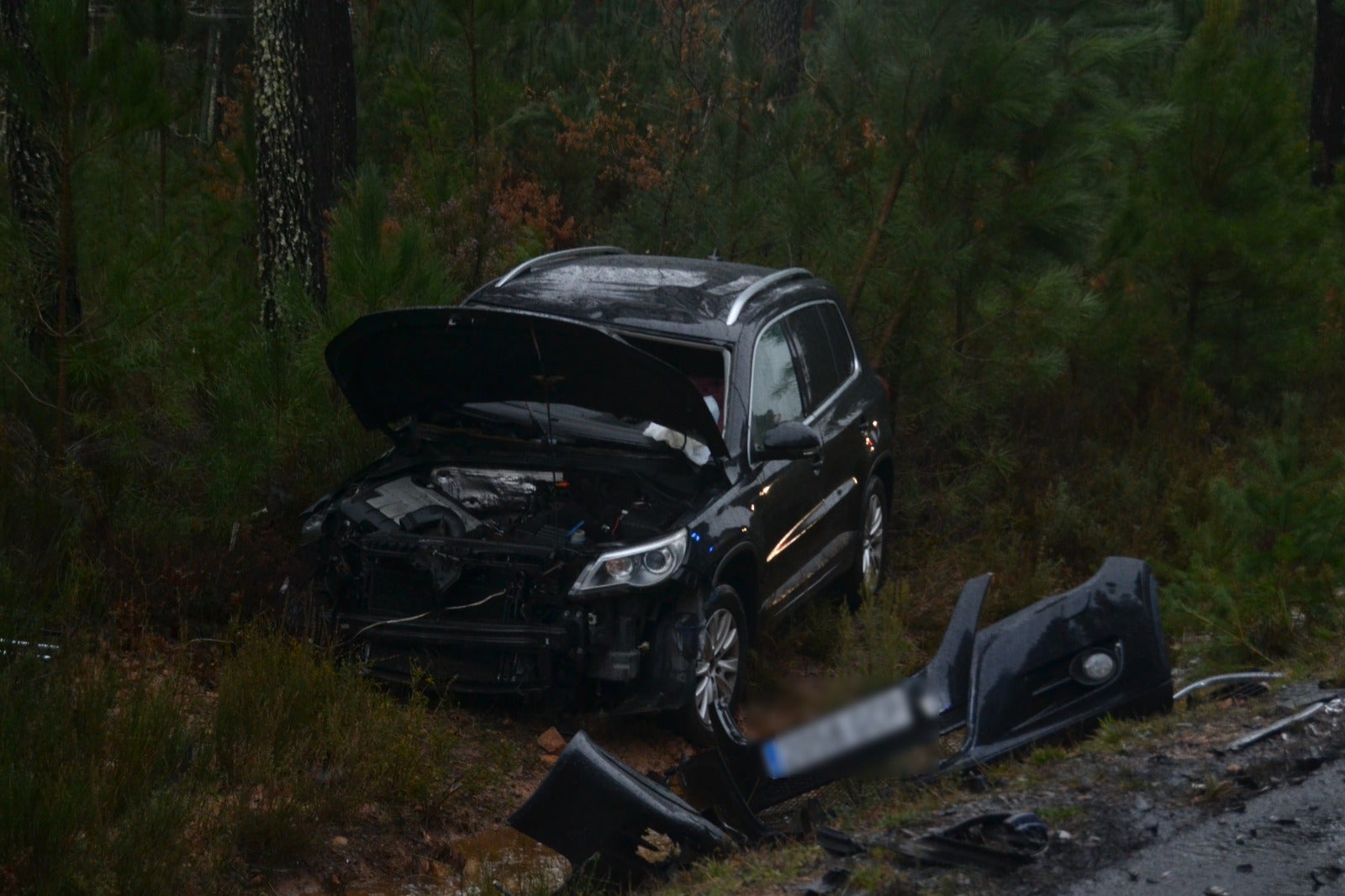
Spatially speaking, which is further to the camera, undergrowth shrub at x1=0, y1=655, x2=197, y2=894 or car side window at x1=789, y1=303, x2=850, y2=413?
car side window at x1=789, y1=303, x2=850, y2=413

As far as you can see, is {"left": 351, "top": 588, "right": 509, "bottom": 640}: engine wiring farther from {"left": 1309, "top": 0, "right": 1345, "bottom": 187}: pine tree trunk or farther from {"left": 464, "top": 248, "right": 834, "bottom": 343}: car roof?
{"left": 1309, "top": 0, "right": 1345, "bottom": 187}: pine tree trunk

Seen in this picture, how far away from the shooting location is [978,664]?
5359 mm

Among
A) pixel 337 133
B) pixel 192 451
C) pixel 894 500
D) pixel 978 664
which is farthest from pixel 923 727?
pixel 337 133

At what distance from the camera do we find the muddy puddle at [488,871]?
4.85 m

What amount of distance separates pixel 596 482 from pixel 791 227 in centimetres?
413

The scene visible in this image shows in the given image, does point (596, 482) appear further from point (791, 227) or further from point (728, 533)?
point (791, 227)

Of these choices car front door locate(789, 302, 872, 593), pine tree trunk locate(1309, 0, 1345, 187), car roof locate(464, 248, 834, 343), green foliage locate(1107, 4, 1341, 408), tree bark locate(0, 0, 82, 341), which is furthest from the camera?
pine tree trunk locate(1309, 0, 1345, 187)

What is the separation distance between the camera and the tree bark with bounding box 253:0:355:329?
31.5 feet

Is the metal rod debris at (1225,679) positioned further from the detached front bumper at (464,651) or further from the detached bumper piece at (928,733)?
the detached front bumper at (464,651)

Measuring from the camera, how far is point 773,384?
739cm

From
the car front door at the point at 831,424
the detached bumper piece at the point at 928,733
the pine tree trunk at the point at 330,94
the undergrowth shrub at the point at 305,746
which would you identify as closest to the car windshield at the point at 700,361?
the car front door at the point at 831,424

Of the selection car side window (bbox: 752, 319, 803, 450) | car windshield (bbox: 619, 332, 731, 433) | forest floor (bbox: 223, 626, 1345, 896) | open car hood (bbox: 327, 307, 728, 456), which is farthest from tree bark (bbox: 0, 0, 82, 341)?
car side window (bbox: 752, 319, 803, 450)

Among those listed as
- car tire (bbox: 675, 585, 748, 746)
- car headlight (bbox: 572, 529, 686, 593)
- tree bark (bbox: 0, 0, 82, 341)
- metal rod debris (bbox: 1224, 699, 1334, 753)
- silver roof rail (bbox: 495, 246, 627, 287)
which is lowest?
car tire (bbox: 675, 585, 748, 746)

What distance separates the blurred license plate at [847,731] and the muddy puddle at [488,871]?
914mm
